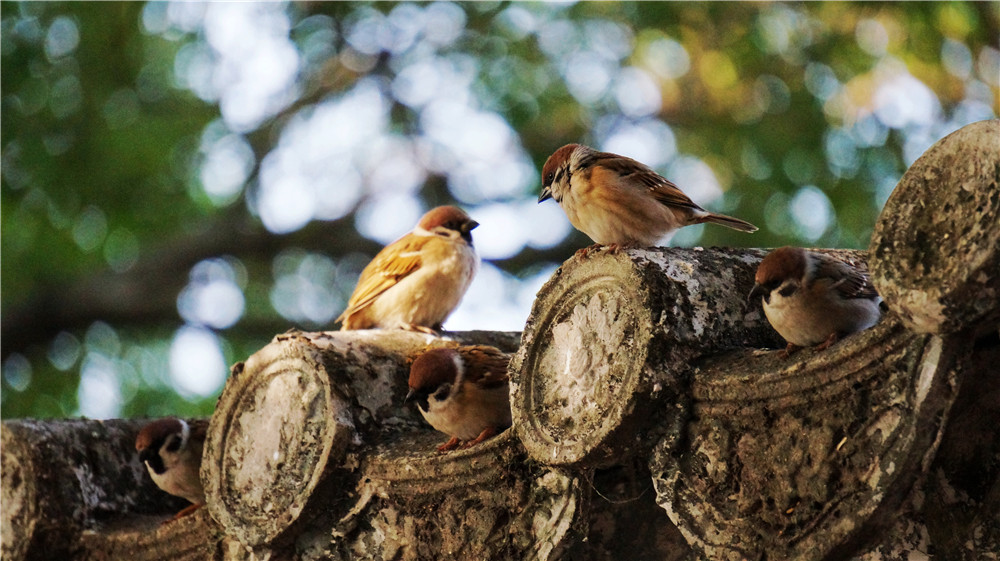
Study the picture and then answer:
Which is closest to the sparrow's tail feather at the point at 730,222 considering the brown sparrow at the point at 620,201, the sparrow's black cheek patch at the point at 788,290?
the brown sparrow at the point at 620,201

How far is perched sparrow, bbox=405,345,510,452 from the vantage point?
10.8 feet

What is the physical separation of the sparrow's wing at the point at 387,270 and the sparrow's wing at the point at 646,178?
1987 millimetres

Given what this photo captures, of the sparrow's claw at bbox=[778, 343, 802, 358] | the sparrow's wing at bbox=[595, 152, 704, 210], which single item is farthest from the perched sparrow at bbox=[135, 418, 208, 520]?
the sparrow's claw at bbox=[778, 343, 802, 358]

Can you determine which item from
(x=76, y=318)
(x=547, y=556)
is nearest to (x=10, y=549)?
(x=547, y=556)

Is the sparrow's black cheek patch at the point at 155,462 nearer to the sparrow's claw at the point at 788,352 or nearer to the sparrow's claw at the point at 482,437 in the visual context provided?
the sparrow's claw at the point at 482,437

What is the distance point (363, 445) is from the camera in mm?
3182

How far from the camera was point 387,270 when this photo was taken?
221 inches

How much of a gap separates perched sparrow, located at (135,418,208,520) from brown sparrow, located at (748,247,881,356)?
94.5 inches

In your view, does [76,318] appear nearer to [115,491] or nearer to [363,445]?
[115,491]

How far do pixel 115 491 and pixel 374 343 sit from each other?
1335 mm

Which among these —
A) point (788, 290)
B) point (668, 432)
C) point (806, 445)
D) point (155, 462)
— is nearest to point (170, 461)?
point (155, 462)

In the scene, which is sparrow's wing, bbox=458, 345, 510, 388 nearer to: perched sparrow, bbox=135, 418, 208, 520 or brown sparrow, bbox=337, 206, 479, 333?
perched sparrow, bbox=135, 418, 208, 520

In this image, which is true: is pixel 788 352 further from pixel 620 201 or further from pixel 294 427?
pixel 294 427

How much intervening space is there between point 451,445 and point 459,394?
312 mm
